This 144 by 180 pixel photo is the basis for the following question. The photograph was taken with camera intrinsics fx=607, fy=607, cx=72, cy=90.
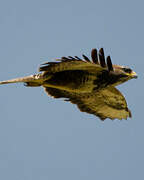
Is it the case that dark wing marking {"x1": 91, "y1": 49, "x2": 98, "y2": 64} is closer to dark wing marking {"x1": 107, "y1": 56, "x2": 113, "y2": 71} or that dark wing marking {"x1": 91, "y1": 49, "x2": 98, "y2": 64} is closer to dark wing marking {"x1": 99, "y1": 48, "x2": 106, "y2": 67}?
dark wing marking {"x1": 99, "y1": 48, "x2": 106, "y2": 67}

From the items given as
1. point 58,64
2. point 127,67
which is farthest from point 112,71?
point 58,64

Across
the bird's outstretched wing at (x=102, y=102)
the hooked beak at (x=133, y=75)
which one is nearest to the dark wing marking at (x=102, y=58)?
the hooked beak at (x=133, y=75)

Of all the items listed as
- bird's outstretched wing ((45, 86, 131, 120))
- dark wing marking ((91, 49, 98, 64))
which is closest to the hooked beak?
bird's outstretched wing ((45, 86, 131, 120))

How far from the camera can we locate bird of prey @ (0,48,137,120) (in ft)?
52.7

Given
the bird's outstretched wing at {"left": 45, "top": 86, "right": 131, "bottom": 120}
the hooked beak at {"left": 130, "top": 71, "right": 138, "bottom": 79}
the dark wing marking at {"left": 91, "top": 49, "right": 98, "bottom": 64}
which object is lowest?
the bird's outstretched wing at {"left": 45, "top": 86, "right": 131, "bottom": 120}

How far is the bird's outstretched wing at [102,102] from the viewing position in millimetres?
18025

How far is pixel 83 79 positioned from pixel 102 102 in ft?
7.09

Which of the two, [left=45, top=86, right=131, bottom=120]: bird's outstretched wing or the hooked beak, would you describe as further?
[left=45, top=86, right=131, bottom=120]: bird's outstretched wing

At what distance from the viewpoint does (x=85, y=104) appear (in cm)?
1873

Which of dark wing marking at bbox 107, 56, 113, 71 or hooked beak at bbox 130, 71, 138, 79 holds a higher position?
dark wing marking at bbox 107, 56, 113, 71

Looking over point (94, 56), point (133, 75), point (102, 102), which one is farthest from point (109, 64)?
point (102, 102)

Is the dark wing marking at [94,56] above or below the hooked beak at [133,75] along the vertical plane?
above

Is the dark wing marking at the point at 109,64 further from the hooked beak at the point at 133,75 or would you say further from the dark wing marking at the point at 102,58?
the hooked beak at the point at 133,75

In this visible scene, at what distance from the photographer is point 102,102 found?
18781 mm
